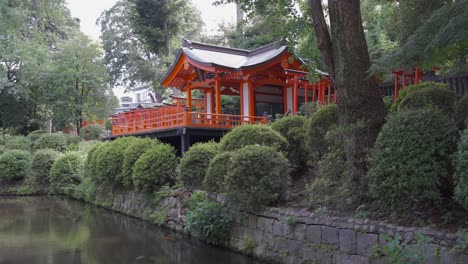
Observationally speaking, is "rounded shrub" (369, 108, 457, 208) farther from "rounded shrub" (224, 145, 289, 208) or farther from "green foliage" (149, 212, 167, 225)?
"green foliage" (149, 212, 167, 225)

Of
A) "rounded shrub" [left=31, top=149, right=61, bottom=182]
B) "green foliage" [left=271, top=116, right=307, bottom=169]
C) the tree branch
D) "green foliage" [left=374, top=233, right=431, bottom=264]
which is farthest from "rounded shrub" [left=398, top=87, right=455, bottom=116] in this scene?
"rounded shrub" [left=31, top=149, right=61, bottom=182]

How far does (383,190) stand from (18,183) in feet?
63.8

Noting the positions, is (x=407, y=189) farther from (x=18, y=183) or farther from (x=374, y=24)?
(x=18, y=183)

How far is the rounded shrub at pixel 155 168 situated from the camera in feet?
36.5

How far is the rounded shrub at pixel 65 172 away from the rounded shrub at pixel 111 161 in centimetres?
396

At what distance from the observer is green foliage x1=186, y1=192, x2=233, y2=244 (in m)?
8.12

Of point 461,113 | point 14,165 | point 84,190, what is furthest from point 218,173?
point 14,165

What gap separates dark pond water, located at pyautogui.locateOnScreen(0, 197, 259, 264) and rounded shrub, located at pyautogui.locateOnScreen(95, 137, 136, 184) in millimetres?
1275

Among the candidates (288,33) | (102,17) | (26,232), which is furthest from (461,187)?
(102,17)

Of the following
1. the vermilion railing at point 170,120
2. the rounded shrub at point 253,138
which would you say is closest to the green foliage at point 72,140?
the vermilion railing at point 170,120

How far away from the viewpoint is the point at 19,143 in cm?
2311

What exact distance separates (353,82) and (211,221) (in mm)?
3968

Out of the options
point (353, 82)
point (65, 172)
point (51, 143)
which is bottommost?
point (65, 172)

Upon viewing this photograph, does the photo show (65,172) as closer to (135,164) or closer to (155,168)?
(135,164)
